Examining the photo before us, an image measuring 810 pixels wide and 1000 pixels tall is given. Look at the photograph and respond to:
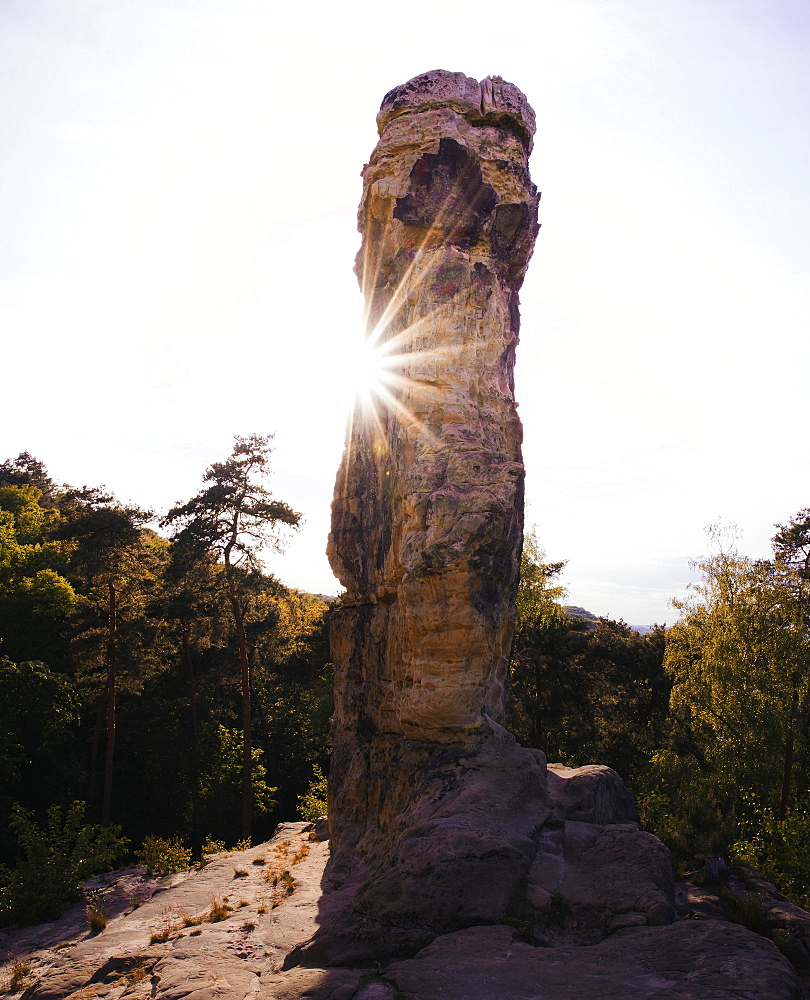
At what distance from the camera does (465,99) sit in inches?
485

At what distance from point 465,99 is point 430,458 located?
7.06m

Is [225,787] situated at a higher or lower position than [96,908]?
higher

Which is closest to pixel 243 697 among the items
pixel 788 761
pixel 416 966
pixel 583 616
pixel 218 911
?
pixel 218 911

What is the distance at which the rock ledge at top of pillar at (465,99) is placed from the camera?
40.4ft

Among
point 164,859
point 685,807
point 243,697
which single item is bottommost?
point 164,859

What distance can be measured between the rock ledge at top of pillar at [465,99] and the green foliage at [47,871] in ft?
55.0

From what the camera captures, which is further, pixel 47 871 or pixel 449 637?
pixel 47 871

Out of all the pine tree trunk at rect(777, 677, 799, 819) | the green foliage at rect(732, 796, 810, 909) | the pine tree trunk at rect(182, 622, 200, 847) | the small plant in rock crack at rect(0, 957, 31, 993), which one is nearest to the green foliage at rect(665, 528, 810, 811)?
the pine tree trunk at rect(777, 677, 799, 819)

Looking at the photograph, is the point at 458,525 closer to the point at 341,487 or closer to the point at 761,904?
the point at 341,487

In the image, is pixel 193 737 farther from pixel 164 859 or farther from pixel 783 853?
pixel 783 853

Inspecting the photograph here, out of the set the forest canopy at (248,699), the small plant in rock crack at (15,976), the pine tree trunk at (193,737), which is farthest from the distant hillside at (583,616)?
the small plant in rock crack at (15,976)

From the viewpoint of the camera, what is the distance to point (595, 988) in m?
5.72

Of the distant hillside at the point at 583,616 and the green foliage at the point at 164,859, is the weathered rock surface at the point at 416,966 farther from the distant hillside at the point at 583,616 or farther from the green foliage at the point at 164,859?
the distant hillside at the point at 583,616

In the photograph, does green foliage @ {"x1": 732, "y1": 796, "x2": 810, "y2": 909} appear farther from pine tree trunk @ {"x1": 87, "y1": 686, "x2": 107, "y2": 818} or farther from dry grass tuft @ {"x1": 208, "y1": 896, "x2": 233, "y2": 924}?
pine tree trunk @ {"x1": 87, "y1": 686, "x2": 107, "y2": 818}
